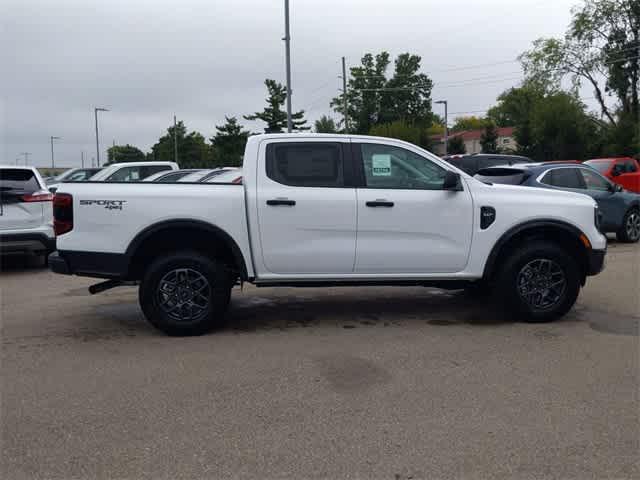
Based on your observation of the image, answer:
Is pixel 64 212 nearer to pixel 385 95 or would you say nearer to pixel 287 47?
pixel 287 47

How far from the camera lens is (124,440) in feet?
12.2

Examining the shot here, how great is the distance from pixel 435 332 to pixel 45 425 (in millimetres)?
3553

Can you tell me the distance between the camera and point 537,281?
631 cm

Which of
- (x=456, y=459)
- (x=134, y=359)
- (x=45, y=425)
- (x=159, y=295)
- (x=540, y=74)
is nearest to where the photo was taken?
(x=456, y=459)

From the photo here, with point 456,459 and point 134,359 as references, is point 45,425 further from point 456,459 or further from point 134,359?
point 456,459

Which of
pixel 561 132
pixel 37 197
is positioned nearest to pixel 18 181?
pixel 37 197

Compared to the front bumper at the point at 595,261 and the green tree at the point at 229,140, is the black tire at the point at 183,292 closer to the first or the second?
the front bumper at the point at 595,261

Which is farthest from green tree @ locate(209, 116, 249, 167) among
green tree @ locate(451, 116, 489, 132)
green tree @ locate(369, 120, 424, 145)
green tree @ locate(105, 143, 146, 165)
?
green tree @ locate(451, 116, 489, 132)

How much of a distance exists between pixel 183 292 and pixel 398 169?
2385 mm

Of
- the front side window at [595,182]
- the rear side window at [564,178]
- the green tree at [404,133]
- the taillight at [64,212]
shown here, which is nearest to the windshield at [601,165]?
the front side window at [595,182]

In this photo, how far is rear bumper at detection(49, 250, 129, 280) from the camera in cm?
579

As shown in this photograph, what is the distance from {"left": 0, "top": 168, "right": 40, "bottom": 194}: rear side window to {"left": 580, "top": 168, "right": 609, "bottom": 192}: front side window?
983 cm

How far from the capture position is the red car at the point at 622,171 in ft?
53.3

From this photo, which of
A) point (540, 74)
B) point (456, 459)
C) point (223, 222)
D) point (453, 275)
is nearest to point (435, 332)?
point (453, 275)
